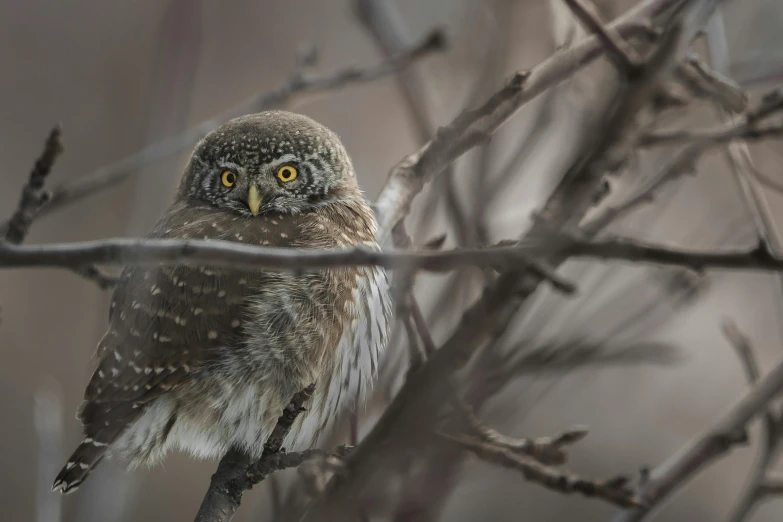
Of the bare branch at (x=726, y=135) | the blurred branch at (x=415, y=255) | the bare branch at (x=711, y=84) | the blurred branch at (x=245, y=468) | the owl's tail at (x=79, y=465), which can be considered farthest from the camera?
the owl's tail at (x=79, y=465)

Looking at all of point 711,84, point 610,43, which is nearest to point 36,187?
point 610,43

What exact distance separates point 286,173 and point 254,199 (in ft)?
0.95

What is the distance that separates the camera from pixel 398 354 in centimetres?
270

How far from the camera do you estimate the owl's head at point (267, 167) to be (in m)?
3.75

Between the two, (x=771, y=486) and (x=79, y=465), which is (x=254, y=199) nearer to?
(x=79, y=465)

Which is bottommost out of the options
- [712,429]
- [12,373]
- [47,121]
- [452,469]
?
[452,469]

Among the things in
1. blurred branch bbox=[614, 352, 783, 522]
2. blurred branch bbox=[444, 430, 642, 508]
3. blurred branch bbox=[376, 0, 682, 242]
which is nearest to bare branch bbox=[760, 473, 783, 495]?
blurred branch bbox=[614, 352, 783, 522]

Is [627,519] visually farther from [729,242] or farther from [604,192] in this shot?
[729,242]

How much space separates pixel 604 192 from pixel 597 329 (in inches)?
27.3

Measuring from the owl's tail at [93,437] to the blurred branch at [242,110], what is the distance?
745mm

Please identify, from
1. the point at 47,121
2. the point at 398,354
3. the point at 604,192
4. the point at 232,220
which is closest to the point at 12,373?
the point at 47,121

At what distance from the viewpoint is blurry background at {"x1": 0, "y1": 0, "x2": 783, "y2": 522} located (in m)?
4.61

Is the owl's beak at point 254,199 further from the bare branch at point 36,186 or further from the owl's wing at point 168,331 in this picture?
the bare branch at point 36,186

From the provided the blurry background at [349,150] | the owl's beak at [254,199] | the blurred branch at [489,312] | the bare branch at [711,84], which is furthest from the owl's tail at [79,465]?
the bare branch at [711,84]
